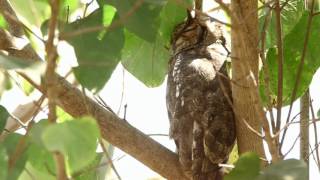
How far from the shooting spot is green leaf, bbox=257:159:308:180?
3.05ft

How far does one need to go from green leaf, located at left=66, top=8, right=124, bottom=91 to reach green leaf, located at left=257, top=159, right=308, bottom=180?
11.1 inches

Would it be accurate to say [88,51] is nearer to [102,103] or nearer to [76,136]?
[76,136]

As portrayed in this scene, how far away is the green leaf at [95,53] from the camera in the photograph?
1.00m

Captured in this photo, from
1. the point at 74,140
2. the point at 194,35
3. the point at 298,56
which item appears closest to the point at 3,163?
the point at 74,140

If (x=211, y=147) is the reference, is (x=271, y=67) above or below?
above

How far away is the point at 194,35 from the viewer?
1.73m

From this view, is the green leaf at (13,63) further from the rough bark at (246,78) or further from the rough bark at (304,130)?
the rough bark at (304,130)

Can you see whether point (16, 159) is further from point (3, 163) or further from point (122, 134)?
point (122, 134)

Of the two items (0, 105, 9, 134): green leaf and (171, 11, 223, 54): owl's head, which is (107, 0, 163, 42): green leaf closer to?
(0, 105, 9, 134): green leaf

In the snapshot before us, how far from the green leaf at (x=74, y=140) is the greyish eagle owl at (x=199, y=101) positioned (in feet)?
2.49

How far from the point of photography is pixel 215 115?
154cm

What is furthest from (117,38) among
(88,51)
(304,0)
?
(304,0)

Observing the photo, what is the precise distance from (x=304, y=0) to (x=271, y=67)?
0.29 meters

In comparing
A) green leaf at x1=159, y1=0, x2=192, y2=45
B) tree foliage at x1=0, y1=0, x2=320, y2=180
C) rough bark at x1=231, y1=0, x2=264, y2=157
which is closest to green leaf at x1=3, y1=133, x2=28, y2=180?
tree foliage at x1=0, y1=0, x2=320, y2=180
